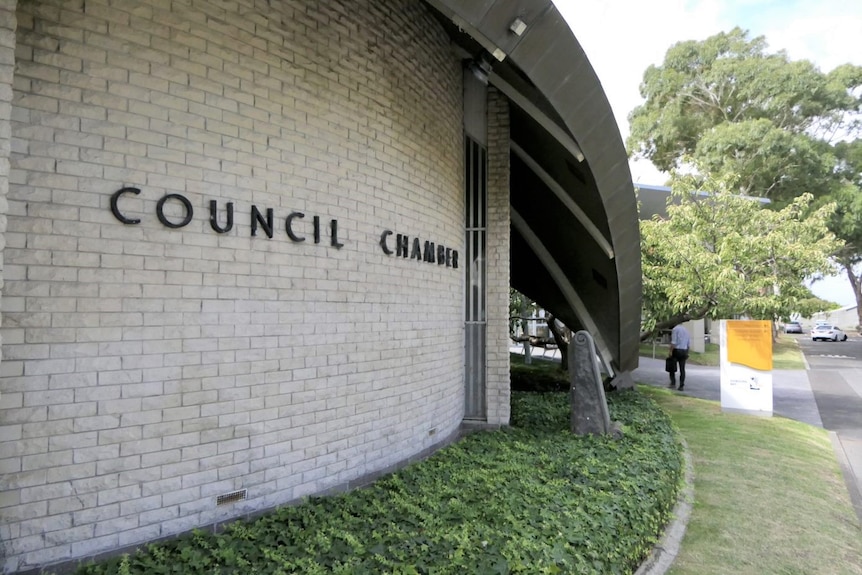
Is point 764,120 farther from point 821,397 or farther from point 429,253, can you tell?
point 429,253

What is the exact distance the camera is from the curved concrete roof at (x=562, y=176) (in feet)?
16.4

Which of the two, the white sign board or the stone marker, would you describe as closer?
the stone marker

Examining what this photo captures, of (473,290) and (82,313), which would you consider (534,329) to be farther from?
(82,313)

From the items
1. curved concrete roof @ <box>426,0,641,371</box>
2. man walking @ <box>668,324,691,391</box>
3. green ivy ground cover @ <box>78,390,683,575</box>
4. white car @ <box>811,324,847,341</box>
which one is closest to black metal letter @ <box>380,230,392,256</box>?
curved concrete roof @ <box>426,0,641,371</box>

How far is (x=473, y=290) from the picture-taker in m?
8.30

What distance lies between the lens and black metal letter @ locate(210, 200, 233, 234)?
399cm

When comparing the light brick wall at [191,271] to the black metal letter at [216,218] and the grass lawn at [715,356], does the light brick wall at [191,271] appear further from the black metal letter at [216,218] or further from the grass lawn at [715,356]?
the grass lawn at [715,356]

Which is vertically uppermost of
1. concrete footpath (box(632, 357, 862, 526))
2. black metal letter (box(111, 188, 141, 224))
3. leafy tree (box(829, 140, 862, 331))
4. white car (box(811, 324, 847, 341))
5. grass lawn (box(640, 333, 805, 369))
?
leafy tree (box(829, 140, 862, 331))

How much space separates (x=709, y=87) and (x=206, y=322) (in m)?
32.6

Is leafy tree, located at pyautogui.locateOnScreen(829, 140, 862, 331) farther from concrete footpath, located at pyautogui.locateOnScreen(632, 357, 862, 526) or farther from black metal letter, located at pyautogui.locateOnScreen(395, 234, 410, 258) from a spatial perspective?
black metal letter, located at pyautogui.locateOnScreen(395, 234, 410, 258)

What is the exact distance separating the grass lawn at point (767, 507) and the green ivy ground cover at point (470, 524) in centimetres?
46

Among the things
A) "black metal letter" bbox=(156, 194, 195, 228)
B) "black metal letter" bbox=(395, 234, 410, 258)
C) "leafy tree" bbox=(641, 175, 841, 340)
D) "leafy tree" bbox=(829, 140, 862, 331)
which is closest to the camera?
"black metal letter" bbox=(156, 194, 195, 228)

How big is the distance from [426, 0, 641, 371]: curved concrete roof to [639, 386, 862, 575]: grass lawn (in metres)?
3.00

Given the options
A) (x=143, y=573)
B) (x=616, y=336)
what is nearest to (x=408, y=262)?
(x=143, y=573)
